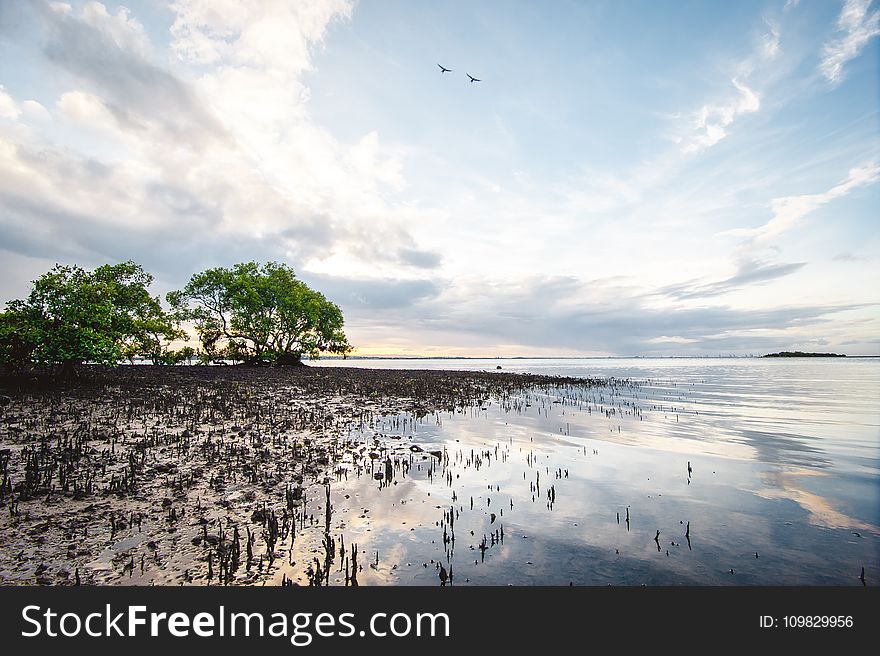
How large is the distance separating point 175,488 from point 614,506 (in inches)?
383

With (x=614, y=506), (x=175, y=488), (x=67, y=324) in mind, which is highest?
(x=67, y=324)

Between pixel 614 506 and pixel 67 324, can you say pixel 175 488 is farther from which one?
pixel 67 324

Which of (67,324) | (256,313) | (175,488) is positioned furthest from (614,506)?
(256,313)

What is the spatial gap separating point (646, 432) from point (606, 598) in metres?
14.5

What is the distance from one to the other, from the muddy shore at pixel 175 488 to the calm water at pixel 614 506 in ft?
2.29

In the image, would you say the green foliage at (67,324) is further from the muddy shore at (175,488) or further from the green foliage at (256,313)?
the green foliage at (256,313)

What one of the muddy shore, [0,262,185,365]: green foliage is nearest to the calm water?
the muddy shore

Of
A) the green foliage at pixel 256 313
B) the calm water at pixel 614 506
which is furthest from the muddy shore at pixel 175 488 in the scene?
the green foliage at pixel 256 313

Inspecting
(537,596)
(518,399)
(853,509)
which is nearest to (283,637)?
(537,596)

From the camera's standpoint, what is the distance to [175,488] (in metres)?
8.27

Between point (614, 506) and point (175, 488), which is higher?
point (175, 488)

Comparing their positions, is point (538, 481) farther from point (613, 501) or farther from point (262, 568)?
point (262, 568)

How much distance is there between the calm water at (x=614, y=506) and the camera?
5.89 meters

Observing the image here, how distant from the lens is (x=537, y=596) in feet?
16.1
